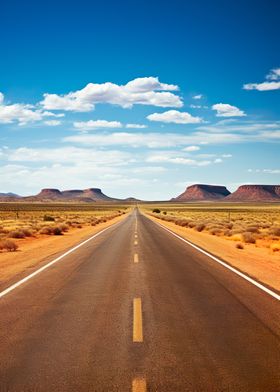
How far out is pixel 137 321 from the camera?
738 cm

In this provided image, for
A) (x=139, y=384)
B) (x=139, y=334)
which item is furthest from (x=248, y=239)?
(x=139, y=384)

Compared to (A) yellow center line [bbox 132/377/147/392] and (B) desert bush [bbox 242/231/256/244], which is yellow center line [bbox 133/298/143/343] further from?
(B) desert bush [bbox 242/231/256/244]

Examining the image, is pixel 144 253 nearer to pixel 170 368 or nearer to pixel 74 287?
pixel 74 287

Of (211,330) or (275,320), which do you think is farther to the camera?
(275,320)

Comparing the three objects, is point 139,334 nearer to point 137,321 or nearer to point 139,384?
point 137,321

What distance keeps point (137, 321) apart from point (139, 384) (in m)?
2.64

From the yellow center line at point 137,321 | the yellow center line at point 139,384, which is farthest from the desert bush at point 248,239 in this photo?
the yellow center line at point 139,384

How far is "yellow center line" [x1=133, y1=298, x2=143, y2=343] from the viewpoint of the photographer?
21.2 ft

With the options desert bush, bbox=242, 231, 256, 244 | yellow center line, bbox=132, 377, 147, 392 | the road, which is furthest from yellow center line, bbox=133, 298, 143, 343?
desert bush, bbox=242, 231, 256, 244

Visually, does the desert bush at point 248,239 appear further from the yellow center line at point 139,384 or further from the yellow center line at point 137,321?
the yellow center line at point 139,384

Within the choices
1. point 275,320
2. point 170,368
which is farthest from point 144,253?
point 170,368

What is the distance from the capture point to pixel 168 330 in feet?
22.5

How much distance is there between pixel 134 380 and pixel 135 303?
397cm

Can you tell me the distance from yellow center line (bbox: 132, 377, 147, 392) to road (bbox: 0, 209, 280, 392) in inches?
0.4
